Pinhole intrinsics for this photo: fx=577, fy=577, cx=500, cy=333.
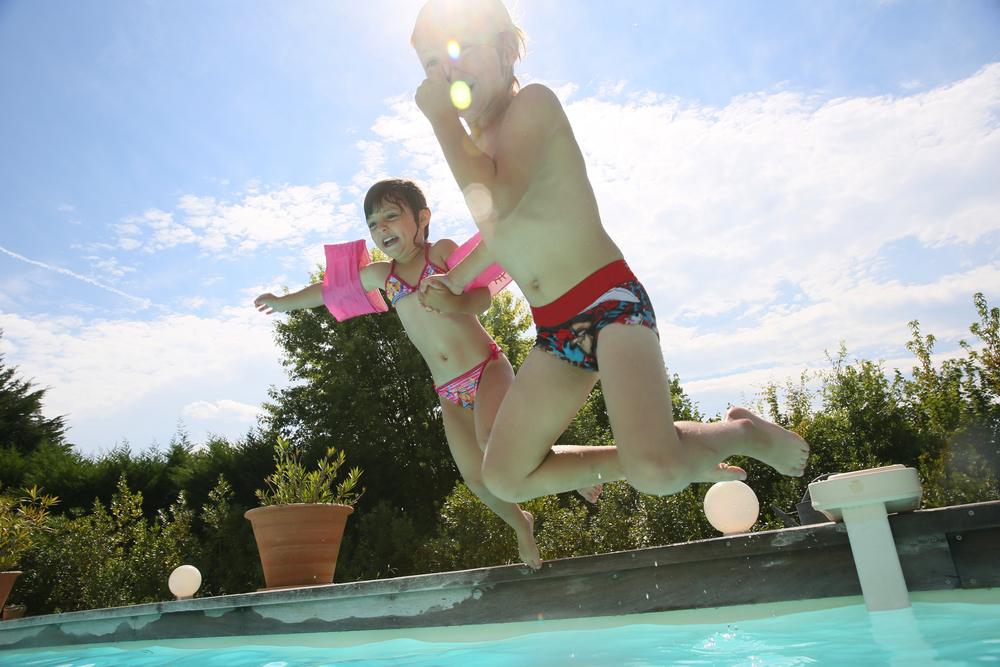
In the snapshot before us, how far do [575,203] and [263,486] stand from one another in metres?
10.9

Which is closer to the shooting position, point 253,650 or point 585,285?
point 585,285

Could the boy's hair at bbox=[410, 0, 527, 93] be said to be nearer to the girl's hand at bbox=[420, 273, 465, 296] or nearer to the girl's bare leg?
the girl's hand at bbox=[420, 273, 465, 296]

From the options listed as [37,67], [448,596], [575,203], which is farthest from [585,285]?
[37,67]

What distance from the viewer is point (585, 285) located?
79.2 inches

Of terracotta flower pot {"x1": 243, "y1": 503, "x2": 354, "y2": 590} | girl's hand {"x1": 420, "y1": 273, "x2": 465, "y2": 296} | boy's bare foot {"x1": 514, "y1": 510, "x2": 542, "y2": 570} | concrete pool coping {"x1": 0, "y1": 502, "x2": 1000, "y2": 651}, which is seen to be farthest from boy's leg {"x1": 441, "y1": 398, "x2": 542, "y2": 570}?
terracotta flower pot {"x1": 243, "y1": 503, "x2": 354, "y2": 590}

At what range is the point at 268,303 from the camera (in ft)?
11.4

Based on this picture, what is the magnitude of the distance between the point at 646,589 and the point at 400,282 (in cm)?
208

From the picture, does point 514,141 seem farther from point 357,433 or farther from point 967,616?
point 357,433

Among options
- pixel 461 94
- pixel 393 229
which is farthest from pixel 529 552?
pixel 461 94

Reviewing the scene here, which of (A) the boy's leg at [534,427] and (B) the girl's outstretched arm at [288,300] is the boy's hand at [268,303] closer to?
(B) the girl's outstretched arm at [288,300]

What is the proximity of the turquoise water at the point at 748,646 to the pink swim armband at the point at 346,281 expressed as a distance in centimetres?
192

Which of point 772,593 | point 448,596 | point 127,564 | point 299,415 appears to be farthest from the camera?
point 299,415

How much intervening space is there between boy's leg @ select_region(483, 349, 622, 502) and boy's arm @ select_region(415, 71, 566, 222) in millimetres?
604

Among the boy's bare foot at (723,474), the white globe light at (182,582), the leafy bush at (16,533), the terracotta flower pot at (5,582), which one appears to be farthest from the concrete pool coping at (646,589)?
the leafy bush at (16,533)
